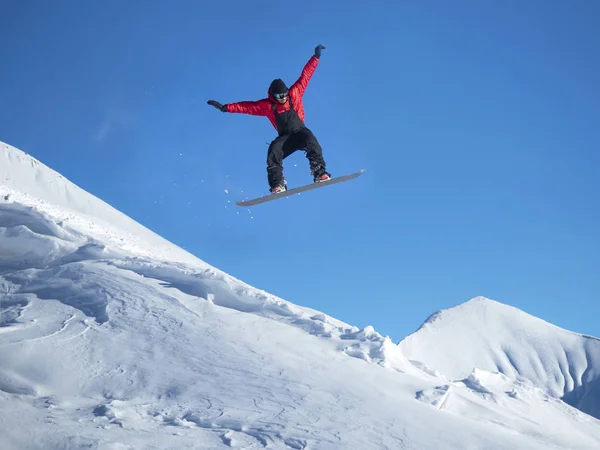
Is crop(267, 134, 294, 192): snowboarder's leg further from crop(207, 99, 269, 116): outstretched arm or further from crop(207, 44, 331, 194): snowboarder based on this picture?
crop(207, 99, 269, 116): outstretched arm

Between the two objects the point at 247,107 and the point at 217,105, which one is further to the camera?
the point at 247,107

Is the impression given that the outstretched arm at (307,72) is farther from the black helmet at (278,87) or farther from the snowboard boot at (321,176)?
the snowboard boot at (321,176)

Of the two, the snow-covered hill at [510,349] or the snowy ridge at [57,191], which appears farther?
the snow-covered hill at [510,349]

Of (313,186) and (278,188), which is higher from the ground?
(313,186)

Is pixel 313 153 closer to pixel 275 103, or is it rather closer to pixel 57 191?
pixel 275 103

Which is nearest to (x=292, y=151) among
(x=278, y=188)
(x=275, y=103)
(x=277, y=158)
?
(x=277, y=158)

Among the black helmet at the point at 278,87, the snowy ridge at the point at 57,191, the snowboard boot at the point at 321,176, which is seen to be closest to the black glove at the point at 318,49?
the black helmet at the point at 278,87

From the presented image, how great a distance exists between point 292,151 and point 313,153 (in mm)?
439

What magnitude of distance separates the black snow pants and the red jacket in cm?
32

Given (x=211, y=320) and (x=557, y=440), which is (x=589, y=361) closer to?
(x=557, y=440)

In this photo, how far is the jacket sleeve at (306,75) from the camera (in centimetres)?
1086

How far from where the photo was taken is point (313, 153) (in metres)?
11.0

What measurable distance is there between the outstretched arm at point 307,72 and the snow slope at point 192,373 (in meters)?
7.00

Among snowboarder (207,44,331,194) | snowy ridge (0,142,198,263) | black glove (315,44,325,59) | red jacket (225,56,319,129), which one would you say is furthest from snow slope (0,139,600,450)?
snowy ridge (0,142,198,263)
